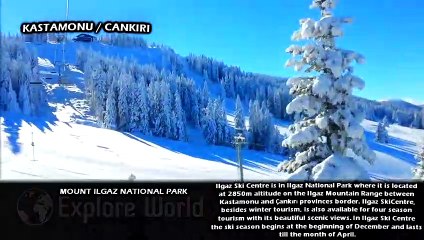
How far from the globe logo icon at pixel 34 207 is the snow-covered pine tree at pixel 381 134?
389 centimetres

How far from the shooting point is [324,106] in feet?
28.0

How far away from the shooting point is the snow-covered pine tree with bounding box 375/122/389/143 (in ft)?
27.4

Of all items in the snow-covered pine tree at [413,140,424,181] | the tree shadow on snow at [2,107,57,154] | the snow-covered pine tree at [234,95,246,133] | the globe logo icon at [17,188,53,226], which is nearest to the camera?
the snow-covered pine tree at [413,140,424,181]

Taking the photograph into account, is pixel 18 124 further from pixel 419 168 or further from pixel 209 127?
pixel 419 168

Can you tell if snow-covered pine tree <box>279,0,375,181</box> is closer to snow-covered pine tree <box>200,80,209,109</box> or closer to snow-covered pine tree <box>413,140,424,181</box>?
snow-covered pine tree <box>413,140,424,181</box>

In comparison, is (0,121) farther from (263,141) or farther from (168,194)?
(263,141)

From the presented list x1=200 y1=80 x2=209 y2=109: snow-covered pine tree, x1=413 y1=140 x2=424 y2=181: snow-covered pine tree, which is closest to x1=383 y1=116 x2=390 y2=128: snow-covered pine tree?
x1=413 y1=140 x2=424 y2=181: snow-covered pine tree

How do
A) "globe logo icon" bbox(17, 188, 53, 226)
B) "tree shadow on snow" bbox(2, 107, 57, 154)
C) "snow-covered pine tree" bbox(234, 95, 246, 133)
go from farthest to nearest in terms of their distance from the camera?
"snow-covered pine tree" bbox(234, 95, 246, 133) < "tree shadow on snow" bbox(2, 107, 57, 154) < "globe logo icon" bbox(17, 188, 53, 226)

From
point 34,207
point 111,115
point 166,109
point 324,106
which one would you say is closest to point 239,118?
point 166,109

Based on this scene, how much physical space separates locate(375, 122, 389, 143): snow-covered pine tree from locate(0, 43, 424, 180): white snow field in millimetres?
59

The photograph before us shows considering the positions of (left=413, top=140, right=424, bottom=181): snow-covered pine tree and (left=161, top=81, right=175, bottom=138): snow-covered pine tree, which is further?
(left=161, top=81, right=175, bottom=138): snow-covered pine tree

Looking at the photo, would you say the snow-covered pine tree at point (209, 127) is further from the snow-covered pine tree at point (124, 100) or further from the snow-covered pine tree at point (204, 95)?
the snow-covered pine tree at point (124, 100)

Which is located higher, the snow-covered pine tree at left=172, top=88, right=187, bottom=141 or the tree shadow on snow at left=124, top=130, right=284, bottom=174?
the snow-covered pine tree at left=172, top=88, right=187, bottom=141

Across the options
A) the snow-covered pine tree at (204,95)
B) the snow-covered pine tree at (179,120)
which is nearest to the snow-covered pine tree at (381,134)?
the snow-covered pine tree at (204,95)
